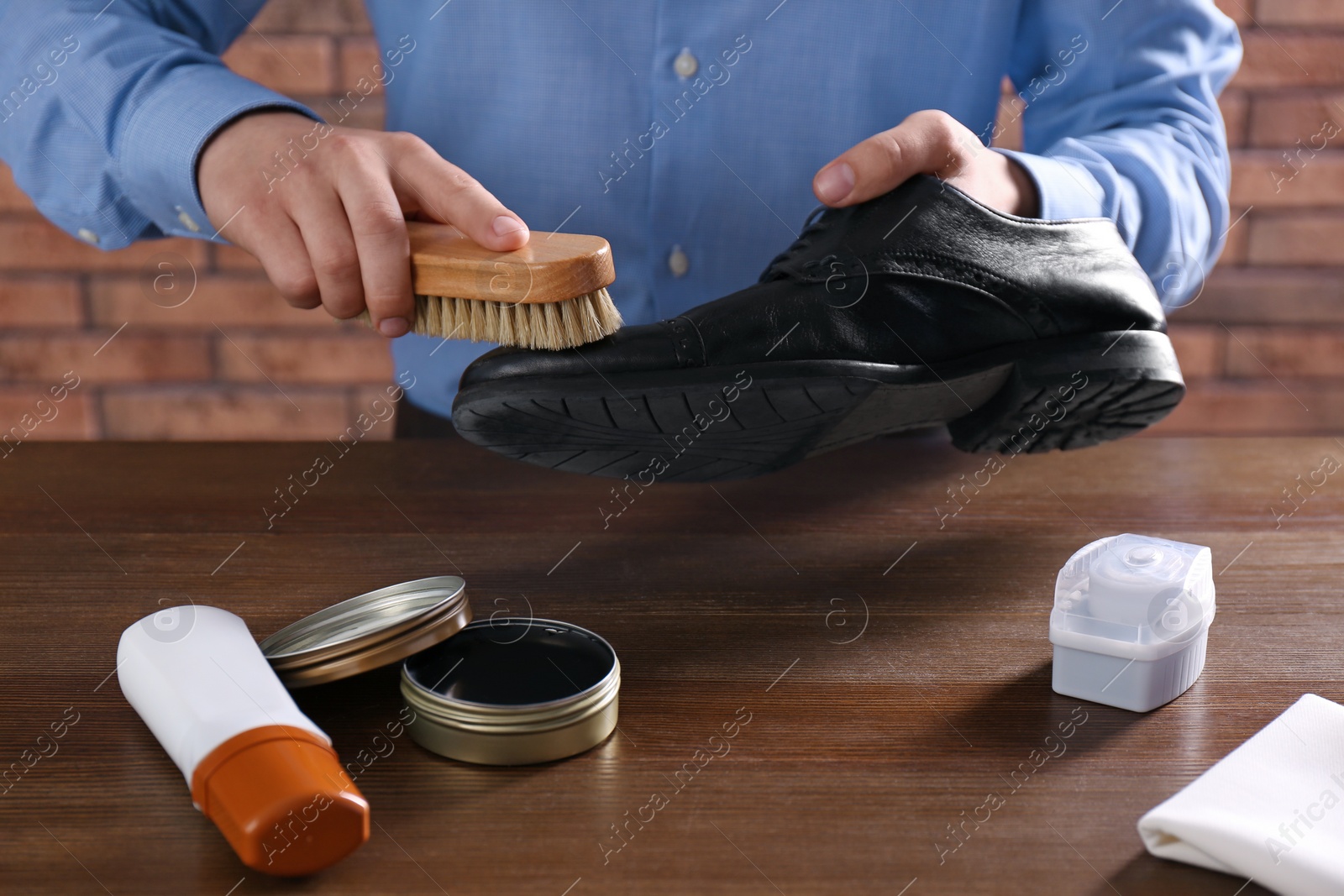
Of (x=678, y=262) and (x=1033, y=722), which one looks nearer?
(x=1033, y=722)

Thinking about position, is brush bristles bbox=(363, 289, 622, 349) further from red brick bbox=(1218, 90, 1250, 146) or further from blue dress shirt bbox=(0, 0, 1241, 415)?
red brick bbox=(1218, 90, 1250, 146)

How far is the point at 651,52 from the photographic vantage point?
80 cm

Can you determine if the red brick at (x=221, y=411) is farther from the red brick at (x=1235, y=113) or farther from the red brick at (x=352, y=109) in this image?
the red brick at (x=1235, y=113)

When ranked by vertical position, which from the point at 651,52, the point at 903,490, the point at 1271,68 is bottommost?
the point at 903,490

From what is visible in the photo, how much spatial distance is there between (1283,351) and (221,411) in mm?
1348

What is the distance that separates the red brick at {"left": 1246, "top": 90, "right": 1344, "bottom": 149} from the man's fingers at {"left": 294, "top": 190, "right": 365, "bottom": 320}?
1.17 m

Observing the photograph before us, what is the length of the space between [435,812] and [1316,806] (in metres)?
0.31

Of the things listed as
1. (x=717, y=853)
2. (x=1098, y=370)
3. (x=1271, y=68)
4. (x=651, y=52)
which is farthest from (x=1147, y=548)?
(x=1271, y=68)

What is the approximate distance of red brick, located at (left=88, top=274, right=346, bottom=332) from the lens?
52.7 inches

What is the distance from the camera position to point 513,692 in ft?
1.48

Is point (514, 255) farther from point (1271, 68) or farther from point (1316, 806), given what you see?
point (1271, 68)

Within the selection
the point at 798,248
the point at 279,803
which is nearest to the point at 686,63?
the point at 798,248

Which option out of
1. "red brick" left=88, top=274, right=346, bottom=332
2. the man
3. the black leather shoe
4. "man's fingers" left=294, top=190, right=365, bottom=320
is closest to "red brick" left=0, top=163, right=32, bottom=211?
"red brick" left=88, top=274, right=346, bottom=332

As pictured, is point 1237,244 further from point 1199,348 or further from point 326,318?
point 326,318
